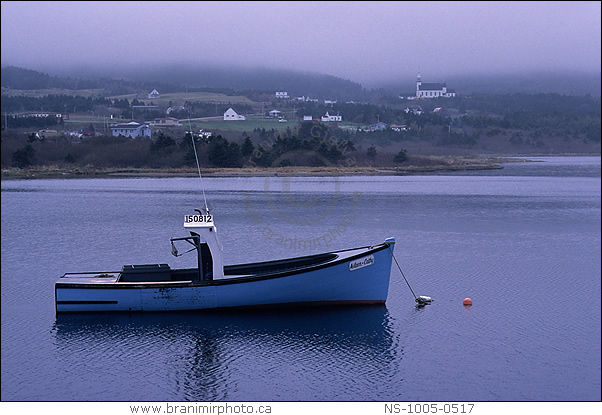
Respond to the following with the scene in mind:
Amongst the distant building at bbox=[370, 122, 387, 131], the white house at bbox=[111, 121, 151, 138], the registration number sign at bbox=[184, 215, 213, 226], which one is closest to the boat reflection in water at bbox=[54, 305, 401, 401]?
the registration number sign at bbox=[184, 215, 213, 226]

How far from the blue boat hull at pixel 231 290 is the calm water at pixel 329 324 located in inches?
19.1

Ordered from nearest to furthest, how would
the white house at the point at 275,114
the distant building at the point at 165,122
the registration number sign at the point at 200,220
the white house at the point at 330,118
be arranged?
the registration number sign at the point at 200,220 < the white house at the point at 275,114 < the white house at the point at 330,118 < the distant building at the point at 165,122

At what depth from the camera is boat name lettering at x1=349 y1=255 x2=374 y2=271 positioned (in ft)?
83.8

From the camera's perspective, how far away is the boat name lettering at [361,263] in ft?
83.8

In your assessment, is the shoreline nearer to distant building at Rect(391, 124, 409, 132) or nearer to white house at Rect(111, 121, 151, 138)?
white house at Rect(111, 121, 151, 138)

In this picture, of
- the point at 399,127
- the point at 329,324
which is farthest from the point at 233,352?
the point at 399,127

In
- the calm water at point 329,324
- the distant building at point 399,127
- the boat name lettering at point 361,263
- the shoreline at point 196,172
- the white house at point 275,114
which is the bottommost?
the shoreline at point 196,172

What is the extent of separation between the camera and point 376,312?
86.6 ft

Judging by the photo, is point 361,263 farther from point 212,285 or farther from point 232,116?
point 232,116

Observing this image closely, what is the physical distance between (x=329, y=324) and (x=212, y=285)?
425 cm

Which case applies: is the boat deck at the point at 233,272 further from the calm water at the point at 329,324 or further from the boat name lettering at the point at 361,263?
the calm water at the point at 329,324

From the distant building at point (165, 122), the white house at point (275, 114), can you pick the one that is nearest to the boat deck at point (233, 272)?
the white house at point (275, 114)

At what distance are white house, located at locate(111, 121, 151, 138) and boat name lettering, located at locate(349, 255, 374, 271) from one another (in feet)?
354

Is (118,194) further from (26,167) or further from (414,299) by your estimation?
(414,299)
